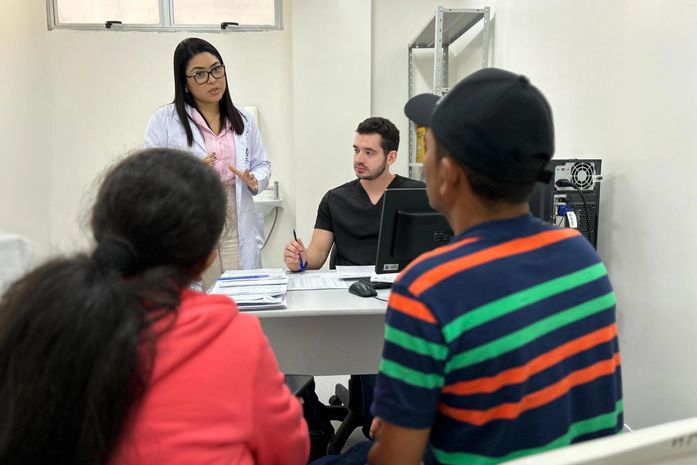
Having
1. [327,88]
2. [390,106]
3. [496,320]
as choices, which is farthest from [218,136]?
[496,320]

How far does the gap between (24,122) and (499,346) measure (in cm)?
343

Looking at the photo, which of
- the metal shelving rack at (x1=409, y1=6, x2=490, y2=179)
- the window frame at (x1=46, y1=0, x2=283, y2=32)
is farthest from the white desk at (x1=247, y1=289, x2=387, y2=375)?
the window frame at (x1=46, y1=0, x2=283, y2=32)

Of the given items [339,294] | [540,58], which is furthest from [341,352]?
[540,58]

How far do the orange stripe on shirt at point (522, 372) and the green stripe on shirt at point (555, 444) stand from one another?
99 millimetres

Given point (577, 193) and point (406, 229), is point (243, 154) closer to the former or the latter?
point (406, 229)

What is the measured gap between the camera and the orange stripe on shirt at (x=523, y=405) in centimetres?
68

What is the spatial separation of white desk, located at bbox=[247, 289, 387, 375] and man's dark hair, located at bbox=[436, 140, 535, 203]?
76cm

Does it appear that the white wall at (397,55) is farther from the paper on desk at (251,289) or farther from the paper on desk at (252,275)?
the paper on desk at (251,289)

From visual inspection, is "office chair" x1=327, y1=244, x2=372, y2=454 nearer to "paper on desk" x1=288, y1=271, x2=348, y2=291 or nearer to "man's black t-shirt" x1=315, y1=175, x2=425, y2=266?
"man's black t-shirt" x1=315, y1=175, x2=425, y2=266

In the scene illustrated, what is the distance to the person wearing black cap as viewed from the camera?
2.17ft

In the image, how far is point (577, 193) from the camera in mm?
1719

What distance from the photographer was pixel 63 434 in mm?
592

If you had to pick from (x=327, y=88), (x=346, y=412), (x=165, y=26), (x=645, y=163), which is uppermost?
(x=165, y=26)

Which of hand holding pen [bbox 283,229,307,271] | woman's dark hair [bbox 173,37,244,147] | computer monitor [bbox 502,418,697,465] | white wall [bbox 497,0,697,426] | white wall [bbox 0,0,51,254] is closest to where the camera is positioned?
computer monitor [bbox 502,418,697,465]
